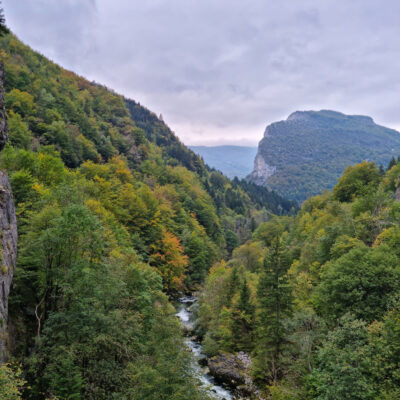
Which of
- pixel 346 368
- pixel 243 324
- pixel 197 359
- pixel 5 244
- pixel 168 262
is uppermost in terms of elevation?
pixel 5 244

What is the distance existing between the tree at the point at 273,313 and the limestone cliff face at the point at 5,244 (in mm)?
20663

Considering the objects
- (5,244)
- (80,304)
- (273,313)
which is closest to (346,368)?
(273,313)

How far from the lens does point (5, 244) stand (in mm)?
16703

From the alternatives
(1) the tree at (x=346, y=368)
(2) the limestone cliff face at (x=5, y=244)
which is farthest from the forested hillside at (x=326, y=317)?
(2) the limestone cliff face at (x=5, y=244)

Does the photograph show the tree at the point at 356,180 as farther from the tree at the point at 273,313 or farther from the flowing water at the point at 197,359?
the flowing water at the point at 197,359

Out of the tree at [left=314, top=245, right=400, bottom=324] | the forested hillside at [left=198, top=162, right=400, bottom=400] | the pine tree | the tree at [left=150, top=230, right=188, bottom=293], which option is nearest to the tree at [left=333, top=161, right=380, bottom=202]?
the forested hillside at [left=198, top=162, right=400, bottom=400]

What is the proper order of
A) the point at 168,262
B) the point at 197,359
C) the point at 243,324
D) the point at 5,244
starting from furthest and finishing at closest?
the point at 168,262 → the point at 243,324 → the point at 197,359 → the point at 5,244

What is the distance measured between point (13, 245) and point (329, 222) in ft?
141

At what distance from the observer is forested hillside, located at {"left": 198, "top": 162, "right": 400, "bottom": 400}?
17797 millimetres

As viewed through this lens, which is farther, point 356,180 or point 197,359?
point 356,180

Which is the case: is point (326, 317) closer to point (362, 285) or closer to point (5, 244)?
point (362, 285)

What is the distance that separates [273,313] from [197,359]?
8178 mm

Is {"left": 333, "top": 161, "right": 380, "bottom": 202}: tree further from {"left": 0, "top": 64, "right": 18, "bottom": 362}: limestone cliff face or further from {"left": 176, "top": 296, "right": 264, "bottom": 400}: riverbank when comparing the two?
{"left": 0, "top": 64, "right": 18, "bottom": 362}: limestone cliff face

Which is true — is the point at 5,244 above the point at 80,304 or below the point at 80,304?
above
